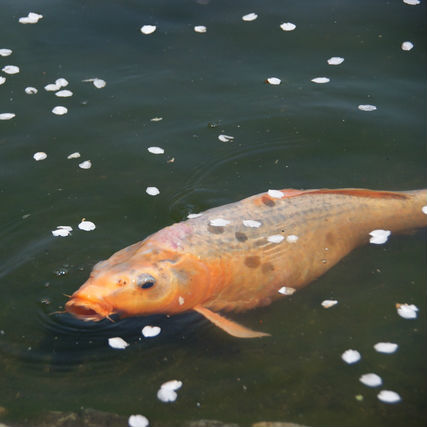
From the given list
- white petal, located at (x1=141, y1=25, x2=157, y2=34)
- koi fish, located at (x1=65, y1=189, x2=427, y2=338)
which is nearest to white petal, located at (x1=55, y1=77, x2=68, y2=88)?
white petal, located at (x1=141, y1=25, x2=157, y2=34)

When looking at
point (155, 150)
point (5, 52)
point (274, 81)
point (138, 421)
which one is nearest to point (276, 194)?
point (155, 150)

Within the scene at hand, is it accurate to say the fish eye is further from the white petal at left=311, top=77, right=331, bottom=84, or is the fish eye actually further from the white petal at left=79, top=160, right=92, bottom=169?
the white petal at left=311, top=77, right=331, bottom=84

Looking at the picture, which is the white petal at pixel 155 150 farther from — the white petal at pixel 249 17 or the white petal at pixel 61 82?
the white petal at pixel 249 17

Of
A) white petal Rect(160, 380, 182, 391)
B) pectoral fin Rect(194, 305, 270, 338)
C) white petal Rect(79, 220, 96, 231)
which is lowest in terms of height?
white petal Rect(160, 380, 182, 391)

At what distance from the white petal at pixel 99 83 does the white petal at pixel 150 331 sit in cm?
329

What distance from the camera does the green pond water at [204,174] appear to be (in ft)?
14.4

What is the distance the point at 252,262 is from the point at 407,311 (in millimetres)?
1174

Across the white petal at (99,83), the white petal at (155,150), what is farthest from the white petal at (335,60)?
the white petal at (99,83)

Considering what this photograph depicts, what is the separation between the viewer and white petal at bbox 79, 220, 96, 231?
18.0 feet

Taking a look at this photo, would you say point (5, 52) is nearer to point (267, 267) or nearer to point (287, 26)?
point (287, 26)

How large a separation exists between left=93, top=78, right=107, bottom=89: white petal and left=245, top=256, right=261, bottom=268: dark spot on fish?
10.2ft

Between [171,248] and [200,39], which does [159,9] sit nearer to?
[200,39]

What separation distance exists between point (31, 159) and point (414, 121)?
12.1ft

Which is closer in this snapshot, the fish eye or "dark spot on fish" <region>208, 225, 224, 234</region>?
the fish eye
